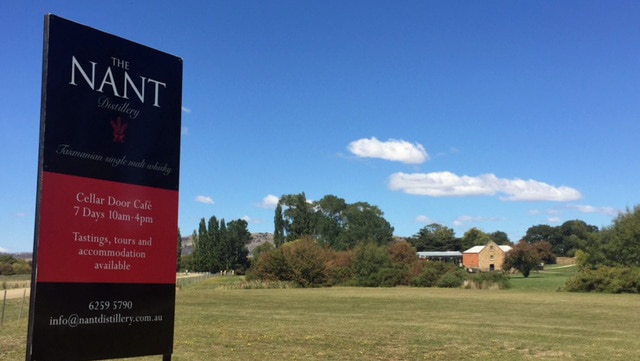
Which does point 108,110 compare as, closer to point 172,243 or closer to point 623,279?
point 172,243

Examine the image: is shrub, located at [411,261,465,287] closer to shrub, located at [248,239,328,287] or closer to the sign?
shrub, located at [248,239,328,287]

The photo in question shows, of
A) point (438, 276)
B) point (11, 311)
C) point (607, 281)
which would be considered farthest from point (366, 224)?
point (11, 311)

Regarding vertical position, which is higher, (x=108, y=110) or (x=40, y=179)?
(x=108, y=110)

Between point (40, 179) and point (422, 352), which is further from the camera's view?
point (422, 352)

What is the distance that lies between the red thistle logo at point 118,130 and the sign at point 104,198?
10mm

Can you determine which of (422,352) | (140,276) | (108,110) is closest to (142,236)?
(140,276)

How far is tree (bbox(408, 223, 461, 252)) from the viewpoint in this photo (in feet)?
505

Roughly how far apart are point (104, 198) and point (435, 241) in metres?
153

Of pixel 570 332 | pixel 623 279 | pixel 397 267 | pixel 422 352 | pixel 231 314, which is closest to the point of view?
pixel 422 352

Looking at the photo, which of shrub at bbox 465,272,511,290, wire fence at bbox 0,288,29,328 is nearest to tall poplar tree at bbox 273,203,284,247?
shrub at bbox 465,272,511,290

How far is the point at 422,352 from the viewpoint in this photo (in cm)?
1454

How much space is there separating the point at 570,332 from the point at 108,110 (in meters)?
18.2

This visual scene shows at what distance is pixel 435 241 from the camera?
154375 millimetres

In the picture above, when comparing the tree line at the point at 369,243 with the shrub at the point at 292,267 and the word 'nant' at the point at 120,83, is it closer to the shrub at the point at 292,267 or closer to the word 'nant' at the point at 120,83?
the shrub at the point at 292,267
